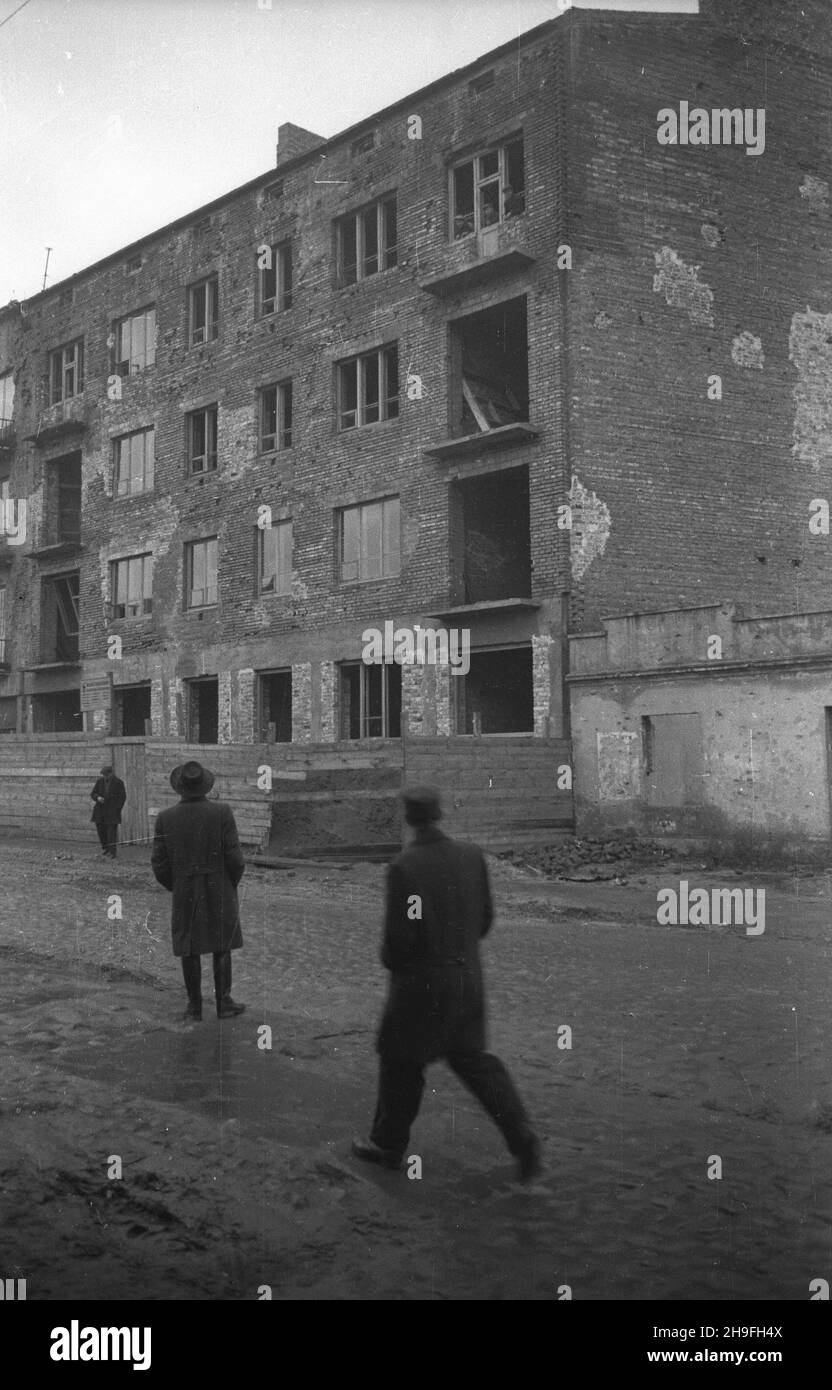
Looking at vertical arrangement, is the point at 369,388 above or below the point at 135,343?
below

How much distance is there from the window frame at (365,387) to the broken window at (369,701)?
510 centimetres

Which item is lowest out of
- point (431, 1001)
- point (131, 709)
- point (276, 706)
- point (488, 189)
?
point (431, 1001)

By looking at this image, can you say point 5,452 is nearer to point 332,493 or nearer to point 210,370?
point 210,370

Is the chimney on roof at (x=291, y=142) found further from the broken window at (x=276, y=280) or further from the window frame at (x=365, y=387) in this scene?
the window frame at (x=365, y=387)

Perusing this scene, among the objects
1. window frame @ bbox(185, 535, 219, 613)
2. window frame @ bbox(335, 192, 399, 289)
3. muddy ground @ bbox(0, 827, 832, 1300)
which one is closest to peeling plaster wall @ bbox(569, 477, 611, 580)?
window frame @ bbox(335, 192, 399, 289)

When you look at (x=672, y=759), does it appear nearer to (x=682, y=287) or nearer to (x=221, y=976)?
(x=682, y=287)

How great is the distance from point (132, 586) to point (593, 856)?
15.9 meters

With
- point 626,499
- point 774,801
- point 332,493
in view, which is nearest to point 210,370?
point 332,493

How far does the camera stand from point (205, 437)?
27.3 metres

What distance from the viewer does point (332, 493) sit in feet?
79.0

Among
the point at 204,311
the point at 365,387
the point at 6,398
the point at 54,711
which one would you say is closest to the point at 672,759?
the point at 365,387

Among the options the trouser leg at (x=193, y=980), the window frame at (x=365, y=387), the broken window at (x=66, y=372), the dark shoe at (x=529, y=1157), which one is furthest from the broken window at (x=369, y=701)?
the dark shoe at (x=529, y=1157)
